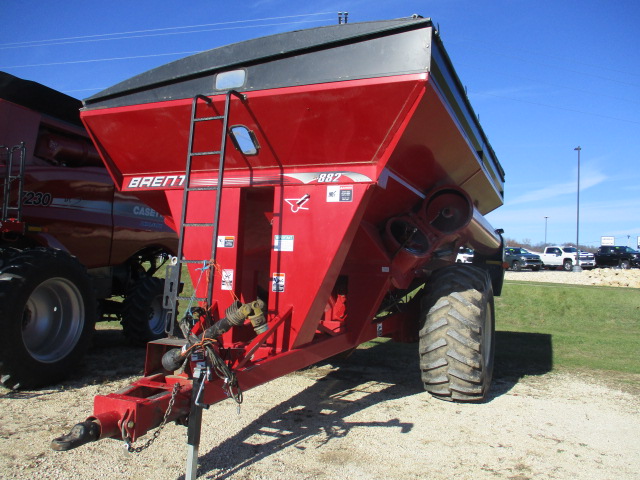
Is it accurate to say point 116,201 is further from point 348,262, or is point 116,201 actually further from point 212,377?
point 212,377

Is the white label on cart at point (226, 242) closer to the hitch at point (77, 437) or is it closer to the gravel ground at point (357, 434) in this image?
the gravel ground at point (357, 434)

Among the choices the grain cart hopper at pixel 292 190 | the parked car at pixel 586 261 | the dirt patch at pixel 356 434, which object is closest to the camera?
the dirt patch at pixel 356 434

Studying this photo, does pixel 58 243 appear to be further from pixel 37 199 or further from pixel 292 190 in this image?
pixel 292 190

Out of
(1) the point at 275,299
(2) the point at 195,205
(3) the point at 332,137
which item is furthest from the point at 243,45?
(1) the point at 275,299

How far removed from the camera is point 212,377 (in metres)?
3.05

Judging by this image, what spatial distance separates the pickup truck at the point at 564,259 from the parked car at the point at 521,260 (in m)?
0.89

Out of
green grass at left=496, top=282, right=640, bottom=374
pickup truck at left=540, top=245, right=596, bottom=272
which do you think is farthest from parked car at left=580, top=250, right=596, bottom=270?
green grass at left=496, top=282, right=640, bottom=374

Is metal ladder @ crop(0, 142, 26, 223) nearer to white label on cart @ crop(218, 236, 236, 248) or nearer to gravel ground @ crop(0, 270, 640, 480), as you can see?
gravel ground @ crop(0, 270, 640, 480)

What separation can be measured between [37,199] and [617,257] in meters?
34.7

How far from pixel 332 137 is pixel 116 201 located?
13.0 feet

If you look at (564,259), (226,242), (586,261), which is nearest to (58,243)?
(226,242)

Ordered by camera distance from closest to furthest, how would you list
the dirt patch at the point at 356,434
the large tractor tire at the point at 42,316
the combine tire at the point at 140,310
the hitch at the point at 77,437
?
1. the hitch at the point at 77,437
2. the dirt patch at the point at 356,434
3. the large tractor tire at the point at 42,316
4. the combine tire at the point at 140,310

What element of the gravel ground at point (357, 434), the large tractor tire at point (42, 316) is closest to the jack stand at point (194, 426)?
the gravel ground at point (357, 434)

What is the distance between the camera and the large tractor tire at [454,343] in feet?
14.9
